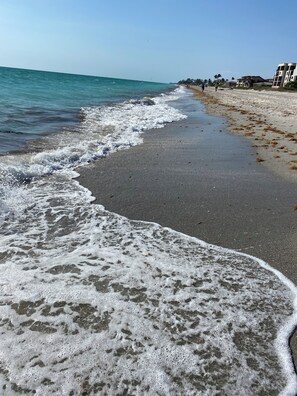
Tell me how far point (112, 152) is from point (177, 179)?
3022 millimetres

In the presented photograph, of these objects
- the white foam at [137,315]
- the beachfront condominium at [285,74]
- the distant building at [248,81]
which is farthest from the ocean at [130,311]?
the distant building at [248,81]

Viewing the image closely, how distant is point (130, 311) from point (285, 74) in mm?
127387

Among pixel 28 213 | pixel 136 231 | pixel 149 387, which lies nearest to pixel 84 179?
pixel 28 213

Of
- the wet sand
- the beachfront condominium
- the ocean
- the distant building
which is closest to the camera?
the ocean

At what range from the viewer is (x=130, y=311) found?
3.03 metres

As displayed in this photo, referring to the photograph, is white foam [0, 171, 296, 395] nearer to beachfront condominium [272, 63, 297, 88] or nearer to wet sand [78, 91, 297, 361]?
wet sand [78, 91, 297, 361]

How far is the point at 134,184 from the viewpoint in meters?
6.57

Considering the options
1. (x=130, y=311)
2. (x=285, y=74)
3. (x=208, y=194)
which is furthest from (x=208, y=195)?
(x=285, y=74)

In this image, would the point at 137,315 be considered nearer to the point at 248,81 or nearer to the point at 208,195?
the point at 208,195

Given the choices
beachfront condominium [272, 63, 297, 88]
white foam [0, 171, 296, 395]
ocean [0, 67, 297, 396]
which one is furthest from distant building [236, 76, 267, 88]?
white foam [0, 171, 296, 395]

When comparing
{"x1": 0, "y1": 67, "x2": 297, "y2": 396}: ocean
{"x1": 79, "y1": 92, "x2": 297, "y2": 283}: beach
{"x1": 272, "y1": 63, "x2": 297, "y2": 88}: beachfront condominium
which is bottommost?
{"x1": 272, "y1": 63, "x2": 297, "y2": 88}: beachfront condominium

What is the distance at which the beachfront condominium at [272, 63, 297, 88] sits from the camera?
105 metres

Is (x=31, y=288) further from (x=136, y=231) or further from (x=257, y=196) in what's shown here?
(x=257, y=196)

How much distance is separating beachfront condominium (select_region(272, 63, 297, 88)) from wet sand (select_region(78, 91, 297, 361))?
110 metres
